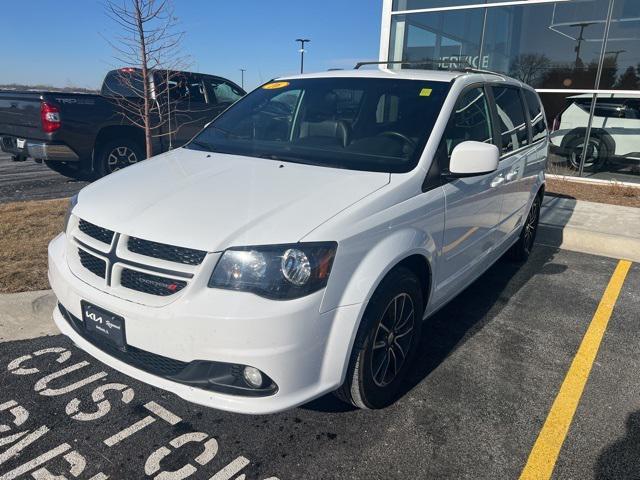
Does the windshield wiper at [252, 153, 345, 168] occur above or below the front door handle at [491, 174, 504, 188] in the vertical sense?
above

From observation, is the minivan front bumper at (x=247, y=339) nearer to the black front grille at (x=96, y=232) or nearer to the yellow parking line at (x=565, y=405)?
the black front grille at (x=96, y=232)

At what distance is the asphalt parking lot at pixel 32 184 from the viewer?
7949mm

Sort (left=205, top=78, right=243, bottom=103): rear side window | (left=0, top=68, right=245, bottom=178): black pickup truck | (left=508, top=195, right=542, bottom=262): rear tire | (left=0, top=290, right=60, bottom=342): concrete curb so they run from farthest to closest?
(left=205, top=78, right=243, bottom=103): rear side window < (left=0, top=68, right=245, bottom=178): black pickup truck < (left=508, top=195, right=542, bottom=262): rear tire < (left=0, top=290, right=60, bottom=342): concrete curb

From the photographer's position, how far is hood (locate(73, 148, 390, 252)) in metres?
2.16

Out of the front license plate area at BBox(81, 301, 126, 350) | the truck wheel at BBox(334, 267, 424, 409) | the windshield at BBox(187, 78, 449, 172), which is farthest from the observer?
the windshield at BBox(187, 78, 449, 172)

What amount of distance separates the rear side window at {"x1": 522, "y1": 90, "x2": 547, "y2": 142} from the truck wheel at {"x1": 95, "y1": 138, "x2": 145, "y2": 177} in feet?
20.1

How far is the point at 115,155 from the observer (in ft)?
26.4

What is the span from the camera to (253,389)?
2.16m

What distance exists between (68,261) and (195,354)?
100 centimetres

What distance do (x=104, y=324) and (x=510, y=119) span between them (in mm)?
3512

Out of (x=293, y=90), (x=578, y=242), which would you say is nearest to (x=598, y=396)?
(x=293, y=90)

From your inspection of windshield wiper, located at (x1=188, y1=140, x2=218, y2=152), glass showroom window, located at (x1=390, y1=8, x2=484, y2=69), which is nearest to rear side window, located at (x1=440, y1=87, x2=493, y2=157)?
windshield wiper, located at (x1=188, y1=140, x2=218, y2=152)

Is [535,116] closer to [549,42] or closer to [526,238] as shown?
[526,238]

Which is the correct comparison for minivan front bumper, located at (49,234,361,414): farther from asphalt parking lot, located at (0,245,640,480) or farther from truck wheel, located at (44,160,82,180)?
truck wheel, located at (44,160,82,180)
